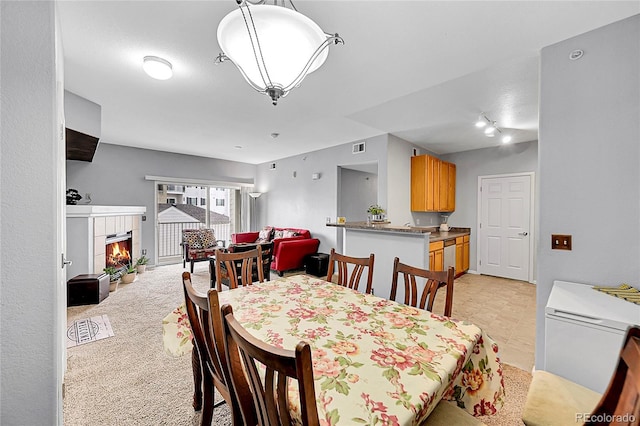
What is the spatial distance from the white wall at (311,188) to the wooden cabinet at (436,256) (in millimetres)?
1036

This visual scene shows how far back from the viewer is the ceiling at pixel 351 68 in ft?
5.25

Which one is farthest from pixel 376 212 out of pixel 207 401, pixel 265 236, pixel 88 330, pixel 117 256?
pixel 117 256

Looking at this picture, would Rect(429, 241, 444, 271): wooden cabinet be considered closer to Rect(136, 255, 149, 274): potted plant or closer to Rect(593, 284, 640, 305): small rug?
Rect(593, 284, 640, 305): small rug

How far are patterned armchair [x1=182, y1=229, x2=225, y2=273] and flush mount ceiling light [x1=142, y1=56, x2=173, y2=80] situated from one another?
356 centimetres

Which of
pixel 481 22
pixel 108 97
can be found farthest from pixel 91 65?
pixel 481 22

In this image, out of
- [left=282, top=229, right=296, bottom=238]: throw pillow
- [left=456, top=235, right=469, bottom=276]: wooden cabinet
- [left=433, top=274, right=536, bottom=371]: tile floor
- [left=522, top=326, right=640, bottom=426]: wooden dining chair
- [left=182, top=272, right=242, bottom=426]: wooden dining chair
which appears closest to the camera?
[left=522, top=326, right=640, bottom=426]: wooden dining chair

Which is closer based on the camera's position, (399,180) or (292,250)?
(399,180)

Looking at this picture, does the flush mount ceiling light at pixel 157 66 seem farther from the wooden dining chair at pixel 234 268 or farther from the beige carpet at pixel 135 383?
the beige carpet at pixel 135 383

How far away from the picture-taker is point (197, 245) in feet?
17.8

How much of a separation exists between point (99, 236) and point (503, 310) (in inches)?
230

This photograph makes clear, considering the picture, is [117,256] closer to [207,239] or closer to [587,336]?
[207,239]

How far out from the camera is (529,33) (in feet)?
5.77

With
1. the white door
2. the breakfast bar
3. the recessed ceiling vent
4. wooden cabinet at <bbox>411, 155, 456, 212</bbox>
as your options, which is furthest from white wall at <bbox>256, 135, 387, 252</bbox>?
the white door

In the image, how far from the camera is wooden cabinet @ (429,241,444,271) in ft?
12.7
